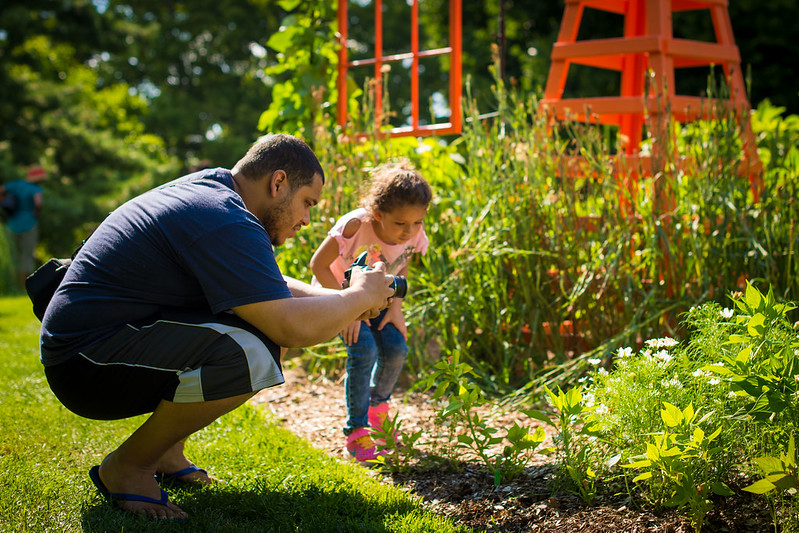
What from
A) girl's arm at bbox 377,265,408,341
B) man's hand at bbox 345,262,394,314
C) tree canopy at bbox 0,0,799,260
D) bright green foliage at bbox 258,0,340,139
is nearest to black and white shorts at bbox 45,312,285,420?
man's hand at bbox 345,262,394,314

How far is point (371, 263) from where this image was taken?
277cm

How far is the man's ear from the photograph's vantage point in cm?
202

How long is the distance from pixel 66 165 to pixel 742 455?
15842mm

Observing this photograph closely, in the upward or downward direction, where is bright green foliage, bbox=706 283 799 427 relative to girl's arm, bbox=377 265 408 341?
upward

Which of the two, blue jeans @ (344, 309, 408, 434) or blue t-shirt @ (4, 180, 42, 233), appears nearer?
blue jeans @ (344, 309, 408, 434)

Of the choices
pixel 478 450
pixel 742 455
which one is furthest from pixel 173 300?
pixel 742 455

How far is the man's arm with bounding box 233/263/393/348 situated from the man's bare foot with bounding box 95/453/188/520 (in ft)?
1.72

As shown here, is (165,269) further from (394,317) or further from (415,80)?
(415,80)

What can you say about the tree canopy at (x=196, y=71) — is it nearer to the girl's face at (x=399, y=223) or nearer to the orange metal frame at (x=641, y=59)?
the orange metal frame at (x=641, y=59)

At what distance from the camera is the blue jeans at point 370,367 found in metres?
2.63

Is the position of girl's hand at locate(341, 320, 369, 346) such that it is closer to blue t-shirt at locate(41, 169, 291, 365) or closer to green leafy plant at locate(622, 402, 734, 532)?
blue t-shirt at locate(41, 169, 291, 365)

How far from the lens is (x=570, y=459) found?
1938mm

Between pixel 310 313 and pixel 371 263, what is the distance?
0.95 meters

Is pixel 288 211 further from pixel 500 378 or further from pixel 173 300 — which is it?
pixel 500 378
